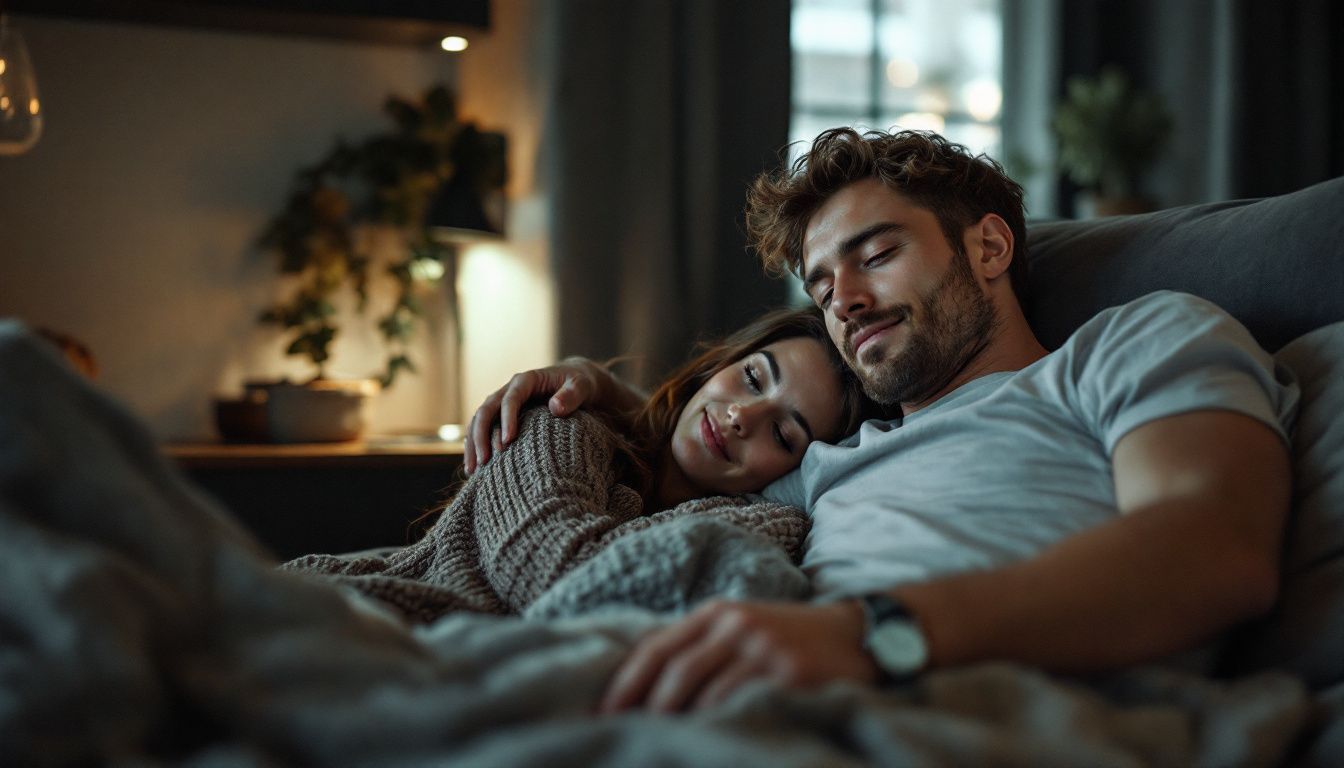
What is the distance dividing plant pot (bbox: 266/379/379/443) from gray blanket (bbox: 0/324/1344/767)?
6.21 ft

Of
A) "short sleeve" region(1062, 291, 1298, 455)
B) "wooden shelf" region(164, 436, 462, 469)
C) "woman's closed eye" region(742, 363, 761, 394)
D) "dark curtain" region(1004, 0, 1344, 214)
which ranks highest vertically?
"dark curtain" region(1004, 0, 1344, 214)

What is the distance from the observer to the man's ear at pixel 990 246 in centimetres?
138

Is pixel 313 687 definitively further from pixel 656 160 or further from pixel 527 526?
pixel 656 160

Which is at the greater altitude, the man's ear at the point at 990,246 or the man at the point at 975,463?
the man's ear at the point at 990,246

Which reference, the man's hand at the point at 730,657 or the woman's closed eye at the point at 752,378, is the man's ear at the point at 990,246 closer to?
the woman's closed eye at the point at 752,378

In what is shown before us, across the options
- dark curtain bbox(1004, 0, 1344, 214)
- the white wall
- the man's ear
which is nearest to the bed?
the man's ear

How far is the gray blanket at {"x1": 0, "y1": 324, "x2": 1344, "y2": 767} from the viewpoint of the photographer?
59 cm

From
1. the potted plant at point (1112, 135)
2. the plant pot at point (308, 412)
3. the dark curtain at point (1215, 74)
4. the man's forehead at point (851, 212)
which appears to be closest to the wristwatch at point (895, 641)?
the man's forehead at point (851, 212)

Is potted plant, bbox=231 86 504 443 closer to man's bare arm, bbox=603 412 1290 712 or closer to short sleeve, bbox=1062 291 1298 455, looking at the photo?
short sleeve, bbox=1062 291 1298 455

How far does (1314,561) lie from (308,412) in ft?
7.09

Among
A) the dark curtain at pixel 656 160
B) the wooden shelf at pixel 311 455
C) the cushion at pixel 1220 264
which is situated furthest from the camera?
the dark curtain at pixel 656 160

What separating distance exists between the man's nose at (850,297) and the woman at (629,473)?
15 centimetres

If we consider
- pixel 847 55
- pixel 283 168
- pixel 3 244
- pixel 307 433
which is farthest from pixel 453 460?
pixel 847 55

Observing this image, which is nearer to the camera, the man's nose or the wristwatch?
the wristwatch
